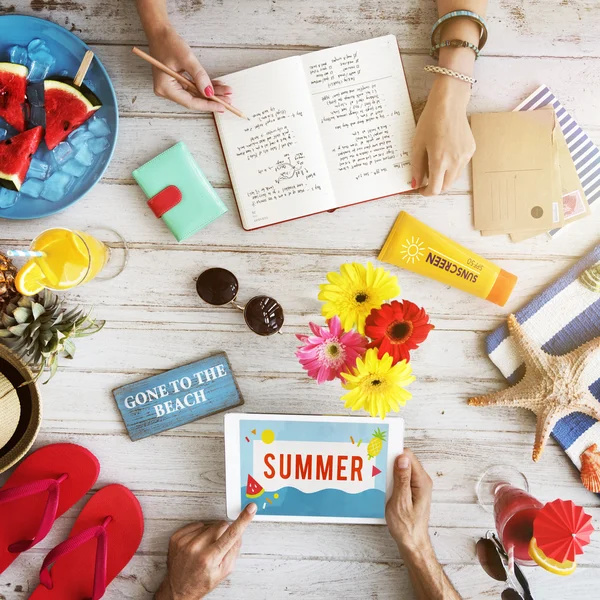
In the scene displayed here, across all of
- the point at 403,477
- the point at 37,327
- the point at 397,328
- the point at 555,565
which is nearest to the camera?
the point at 397,328

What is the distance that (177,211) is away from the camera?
43.9 inches

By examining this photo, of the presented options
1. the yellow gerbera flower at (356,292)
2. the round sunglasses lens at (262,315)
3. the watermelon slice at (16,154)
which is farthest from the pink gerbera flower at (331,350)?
the watermelon slice at (16,154)

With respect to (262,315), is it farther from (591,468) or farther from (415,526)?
(591,468)

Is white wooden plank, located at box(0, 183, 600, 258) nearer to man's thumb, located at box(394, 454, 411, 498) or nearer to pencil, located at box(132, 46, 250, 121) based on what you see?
pencil, located at box(132, 46, 250, 121)

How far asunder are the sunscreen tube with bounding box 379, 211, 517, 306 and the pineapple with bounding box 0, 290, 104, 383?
698mm

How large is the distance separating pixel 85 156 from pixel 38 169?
10cm

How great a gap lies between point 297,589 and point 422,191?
995 mm

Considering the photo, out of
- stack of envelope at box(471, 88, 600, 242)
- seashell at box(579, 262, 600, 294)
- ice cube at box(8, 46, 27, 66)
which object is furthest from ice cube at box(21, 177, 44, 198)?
seashell at box(579, 262, 600, 294)

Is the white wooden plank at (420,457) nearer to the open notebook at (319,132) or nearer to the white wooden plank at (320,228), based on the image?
the white wooden plank at (320,228)

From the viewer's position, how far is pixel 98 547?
1.17 meters

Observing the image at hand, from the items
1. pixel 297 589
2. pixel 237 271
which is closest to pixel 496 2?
pixel 237 271

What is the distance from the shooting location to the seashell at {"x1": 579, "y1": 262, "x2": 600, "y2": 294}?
43.9 inches

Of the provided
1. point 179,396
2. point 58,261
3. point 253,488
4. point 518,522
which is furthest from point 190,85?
point 518,522

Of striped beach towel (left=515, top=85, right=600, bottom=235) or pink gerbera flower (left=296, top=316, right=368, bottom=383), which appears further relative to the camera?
striped beach towel (left=515, top=85, right=600, bottom=235)
